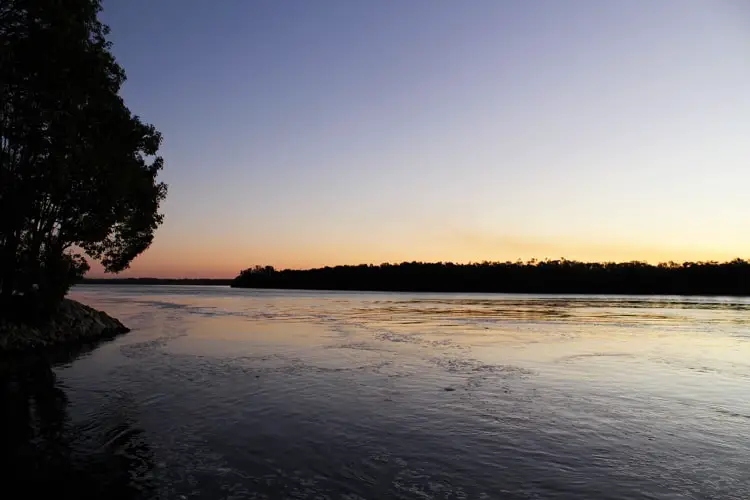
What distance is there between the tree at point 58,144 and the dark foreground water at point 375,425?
6.69 m

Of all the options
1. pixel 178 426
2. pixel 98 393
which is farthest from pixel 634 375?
pixel 98 393

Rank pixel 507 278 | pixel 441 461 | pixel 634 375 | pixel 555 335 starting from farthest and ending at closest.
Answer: pixel 507 278 → pixel 555 335 → pixel 634 375 → pixel 441 461

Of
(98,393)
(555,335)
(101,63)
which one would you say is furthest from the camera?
(555,335)

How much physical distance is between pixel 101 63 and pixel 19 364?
47.2 feet

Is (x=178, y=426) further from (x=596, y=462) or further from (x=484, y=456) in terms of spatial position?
(x=596, y=462)

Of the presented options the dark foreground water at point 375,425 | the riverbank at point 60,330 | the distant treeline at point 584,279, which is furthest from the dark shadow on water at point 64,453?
the distant treeline at point 584,279

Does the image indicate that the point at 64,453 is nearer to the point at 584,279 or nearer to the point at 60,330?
A: the point at 60,330

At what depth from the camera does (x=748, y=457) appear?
10.1 meters

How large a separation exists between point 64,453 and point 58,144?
58.3ft

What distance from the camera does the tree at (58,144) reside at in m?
22.0

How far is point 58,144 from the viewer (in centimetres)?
2275

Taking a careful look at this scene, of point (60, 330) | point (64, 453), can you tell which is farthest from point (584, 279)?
point (64, 453)

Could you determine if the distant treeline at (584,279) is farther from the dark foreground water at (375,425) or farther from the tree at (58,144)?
the tree at (58,144)

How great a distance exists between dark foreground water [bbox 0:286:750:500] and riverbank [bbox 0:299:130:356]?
10.0 feet
